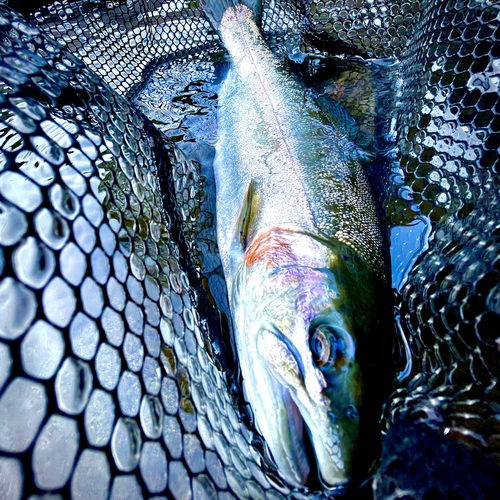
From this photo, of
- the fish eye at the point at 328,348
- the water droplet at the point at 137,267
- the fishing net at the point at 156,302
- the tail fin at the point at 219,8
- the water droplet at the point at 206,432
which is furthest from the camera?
the tail fin at the point at 219,8

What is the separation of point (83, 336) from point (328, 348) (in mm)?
690

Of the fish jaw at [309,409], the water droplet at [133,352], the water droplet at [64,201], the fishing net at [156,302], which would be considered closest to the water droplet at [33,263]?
the fishing net at [156,302]

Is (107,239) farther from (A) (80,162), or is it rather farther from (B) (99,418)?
(B) (99,418)

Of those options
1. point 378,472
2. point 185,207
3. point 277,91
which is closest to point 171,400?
point 378,472

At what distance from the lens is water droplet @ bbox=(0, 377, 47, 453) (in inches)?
21.3

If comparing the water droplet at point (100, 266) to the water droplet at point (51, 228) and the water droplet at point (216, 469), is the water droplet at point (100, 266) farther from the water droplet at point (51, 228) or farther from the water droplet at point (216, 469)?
the water droplet at point (216, 469)

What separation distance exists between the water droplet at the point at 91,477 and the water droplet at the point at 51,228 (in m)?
0.41

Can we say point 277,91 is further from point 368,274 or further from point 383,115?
point 368,274

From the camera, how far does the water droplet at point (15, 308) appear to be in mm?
582

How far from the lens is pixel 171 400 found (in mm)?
783

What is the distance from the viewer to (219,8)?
2.52 meters

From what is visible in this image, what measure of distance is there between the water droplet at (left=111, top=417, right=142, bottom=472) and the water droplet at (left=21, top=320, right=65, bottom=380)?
0.17 m

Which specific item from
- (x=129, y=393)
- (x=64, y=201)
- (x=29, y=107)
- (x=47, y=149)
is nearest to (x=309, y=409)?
(x=129, y=393)

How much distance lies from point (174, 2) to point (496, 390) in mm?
3086
